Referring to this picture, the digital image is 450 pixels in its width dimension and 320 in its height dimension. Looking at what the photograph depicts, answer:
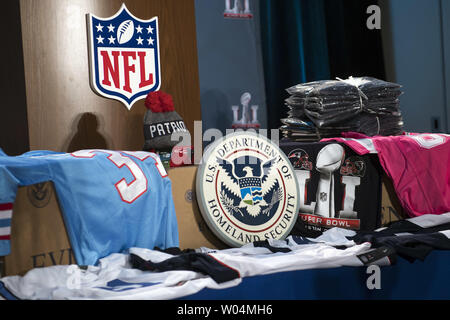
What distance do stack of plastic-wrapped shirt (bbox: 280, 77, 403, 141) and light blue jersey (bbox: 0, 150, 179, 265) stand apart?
3.02 ft

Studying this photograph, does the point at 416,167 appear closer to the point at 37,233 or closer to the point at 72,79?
the point at 37,233

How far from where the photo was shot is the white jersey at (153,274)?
157cm

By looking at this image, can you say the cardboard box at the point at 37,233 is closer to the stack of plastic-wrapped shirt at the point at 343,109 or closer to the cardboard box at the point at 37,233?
the cardboard box at the point at 37,233

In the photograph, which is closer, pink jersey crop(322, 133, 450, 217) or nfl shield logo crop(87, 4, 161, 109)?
pink jersey crop(322, 133, 450, 217)

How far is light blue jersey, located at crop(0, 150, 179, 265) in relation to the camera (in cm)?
179

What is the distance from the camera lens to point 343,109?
8.87ft

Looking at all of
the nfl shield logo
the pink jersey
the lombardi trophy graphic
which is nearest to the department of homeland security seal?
the pink jersey

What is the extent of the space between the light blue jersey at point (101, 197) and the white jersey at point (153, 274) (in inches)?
3.7

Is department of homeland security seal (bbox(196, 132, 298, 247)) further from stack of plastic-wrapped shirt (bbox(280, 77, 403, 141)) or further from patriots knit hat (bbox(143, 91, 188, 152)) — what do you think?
stack of plastic-wrapped shirt (bbox(280, 77, 403, 141))

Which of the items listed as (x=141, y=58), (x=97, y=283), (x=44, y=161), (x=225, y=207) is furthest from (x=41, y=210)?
(x=141, y=58)

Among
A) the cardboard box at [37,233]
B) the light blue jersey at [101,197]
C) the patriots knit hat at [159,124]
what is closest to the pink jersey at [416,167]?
the patriots knit hat at [159,124]

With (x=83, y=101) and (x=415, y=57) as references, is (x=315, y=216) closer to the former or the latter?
(x=83, y=101)
